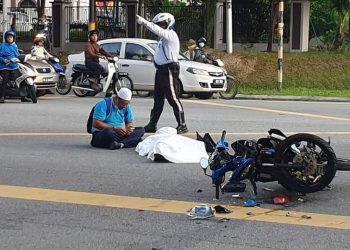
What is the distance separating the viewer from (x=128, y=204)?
6.80 m

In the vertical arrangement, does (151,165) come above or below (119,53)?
below

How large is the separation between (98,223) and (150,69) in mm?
12902

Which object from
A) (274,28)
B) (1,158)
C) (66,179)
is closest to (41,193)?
A: (66,179)

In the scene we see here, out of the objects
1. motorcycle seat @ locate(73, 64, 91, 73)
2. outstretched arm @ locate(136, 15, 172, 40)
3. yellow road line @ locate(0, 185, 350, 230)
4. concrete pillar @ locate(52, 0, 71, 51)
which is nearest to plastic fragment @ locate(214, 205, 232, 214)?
yellow road line @ locate(0, 185, 350, 230)

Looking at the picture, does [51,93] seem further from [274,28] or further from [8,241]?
[8,241]

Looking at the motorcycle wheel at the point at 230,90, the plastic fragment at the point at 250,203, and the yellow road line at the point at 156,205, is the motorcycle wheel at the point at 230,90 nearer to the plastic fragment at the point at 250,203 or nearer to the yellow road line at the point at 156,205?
the yellow road line at the point at 156,205

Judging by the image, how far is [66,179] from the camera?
26.2ft

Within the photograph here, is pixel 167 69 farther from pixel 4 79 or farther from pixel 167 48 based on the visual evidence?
pixel 4 79

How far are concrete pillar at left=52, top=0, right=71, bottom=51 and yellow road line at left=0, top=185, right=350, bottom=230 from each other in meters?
21.6

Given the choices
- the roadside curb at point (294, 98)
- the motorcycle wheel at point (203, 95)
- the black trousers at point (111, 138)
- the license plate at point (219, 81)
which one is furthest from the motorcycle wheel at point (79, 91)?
the black trousers at point (111, 138)

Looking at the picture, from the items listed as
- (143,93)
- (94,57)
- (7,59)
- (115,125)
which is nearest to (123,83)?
(94,57)

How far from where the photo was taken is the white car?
60.3 ft

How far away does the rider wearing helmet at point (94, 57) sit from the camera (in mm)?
18250

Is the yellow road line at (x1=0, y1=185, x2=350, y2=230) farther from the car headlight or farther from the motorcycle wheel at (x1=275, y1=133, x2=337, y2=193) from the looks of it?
the car headlight
